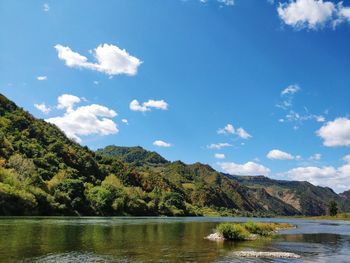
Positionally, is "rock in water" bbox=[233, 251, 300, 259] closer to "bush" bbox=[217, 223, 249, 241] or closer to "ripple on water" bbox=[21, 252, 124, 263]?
"ripple on water" bbox=[21, 252, 124, 263]

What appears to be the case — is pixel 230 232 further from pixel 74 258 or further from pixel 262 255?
pixel 74 258

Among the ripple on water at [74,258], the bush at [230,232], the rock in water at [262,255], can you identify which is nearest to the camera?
the ripple on water at [74,258]

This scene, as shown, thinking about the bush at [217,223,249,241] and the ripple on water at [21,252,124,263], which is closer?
the ripple on water at [21,252,124,263]

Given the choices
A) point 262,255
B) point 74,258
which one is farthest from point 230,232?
point 74,258

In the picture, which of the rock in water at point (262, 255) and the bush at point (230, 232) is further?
the bush at point (230, 232)

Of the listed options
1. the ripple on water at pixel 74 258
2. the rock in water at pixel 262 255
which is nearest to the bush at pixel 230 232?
the rock in water at pixel 262 255

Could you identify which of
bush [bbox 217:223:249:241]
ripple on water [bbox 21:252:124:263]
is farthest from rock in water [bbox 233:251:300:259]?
bush [bbox 217:223:249:241]

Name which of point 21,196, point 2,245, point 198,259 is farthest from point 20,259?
point 21,196

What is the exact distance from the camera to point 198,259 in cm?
4559

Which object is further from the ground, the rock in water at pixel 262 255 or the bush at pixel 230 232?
the bush at pixel 230 232

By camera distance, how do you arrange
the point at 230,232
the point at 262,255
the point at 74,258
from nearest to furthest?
1. the point at 74,258
2. the point at 262,255
3. the point at 230,232

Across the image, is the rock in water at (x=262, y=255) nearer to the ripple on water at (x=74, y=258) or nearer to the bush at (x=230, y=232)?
the ripple on water at (x=74, y=258)

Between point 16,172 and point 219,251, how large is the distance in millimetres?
154347

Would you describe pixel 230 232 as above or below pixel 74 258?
above
